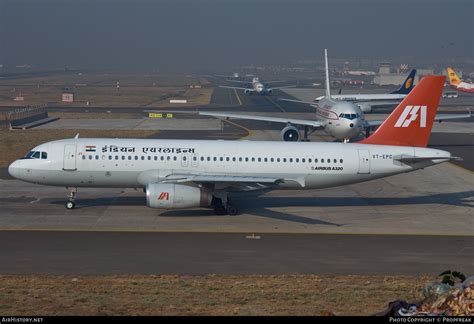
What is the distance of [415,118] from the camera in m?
37.8

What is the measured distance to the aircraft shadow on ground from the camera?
3556cm

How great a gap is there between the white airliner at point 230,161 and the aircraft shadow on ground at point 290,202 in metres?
1.45

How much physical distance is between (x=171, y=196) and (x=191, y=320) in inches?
677

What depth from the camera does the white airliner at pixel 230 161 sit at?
3519 centimetres

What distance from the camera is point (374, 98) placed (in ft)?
378

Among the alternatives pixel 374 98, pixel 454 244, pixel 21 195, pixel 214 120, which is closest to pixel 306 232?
pixel 454 244

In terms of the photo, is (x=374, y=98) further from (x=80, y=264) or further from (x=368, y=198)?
(x=80, y=264)

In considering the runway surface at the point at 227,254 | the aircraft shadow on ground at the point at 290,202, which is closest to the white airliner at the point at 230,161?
the aircraft shadow on ground at the point at 290,202

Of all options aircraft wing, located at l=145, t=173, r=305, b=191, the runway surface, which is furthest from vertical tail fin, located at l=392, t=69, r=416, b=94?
the runway surface

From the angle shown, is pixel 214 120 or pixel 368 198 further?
pixel 214 120

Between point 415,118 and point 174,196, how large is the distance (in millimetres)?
13685

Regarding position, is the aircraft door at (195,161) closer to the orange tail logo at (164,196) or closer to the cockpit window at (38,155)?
the orange tail logo at (164,196)

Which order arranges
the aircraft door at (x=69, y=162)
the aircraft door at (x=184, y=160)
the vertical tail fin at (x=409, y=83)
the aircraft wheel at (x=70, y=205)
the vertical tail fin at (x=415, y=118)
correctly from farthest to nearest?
the vertical tail fin at (x=409, y=83), the vertical tail fin at (x=415, y=118), the aircraft door at (x=184, y=160), the aircraft wheel at (x=70, y=205), the aircraft door at (x=69, y=162)

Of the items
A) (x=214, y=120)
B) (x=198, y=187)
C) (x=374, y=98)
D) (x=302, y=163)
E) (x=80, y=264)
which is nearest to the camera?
(x=80, y=264)
